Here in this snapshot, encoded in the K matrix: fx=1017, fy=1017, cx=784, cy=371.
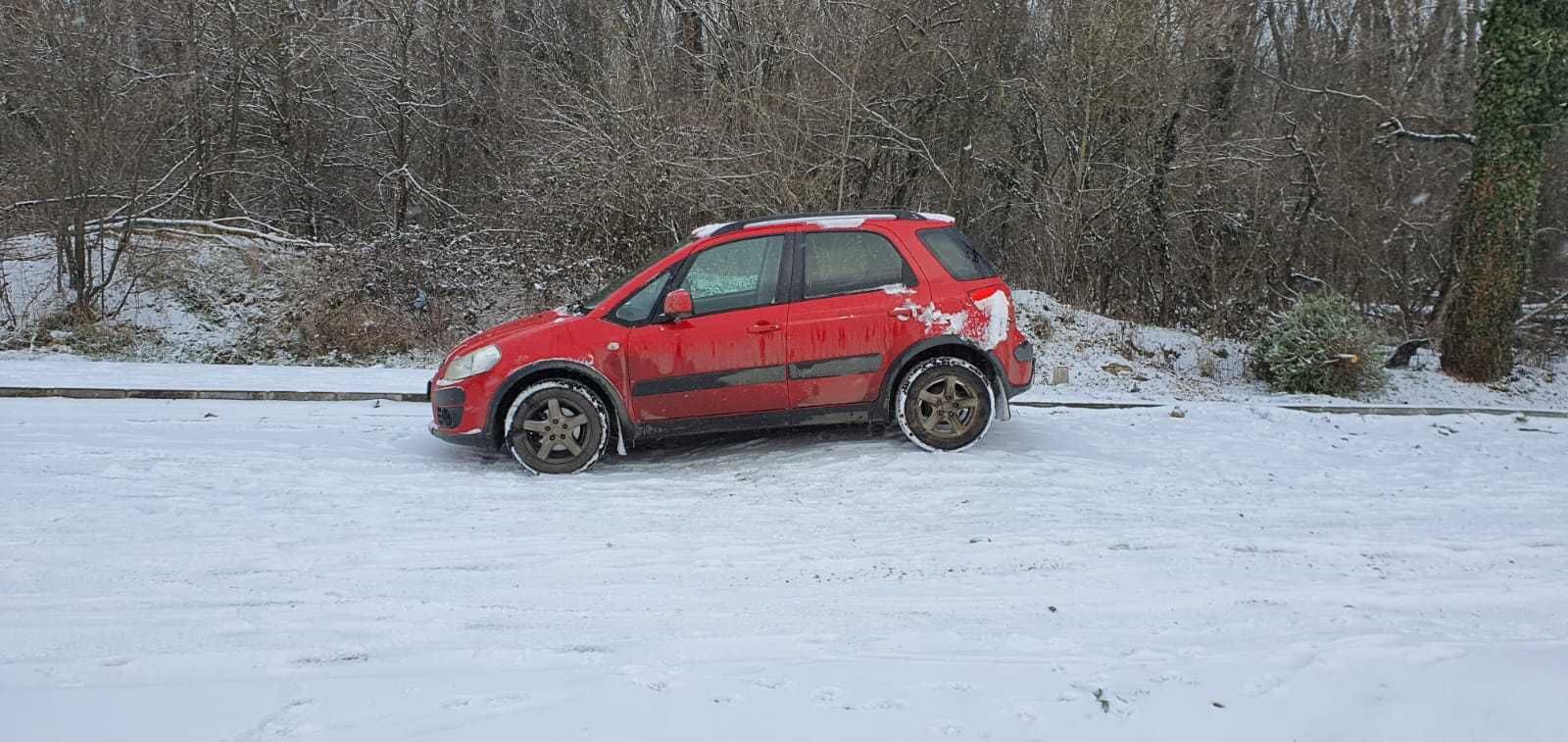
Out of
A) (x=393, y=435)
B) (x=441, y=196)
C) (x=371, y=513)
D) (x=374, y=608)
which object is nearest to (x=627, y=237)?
(x=441, y=196)

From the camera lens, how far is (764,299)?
272 inches

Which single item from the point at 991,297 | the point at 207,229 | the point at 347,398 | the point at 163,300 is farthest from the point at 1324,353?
the point at 207,229

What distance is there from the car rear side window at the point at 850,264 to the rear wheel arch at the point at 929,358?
1.51ft

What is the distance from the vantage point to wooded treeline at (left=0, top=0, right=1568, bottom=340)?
14.7 meters

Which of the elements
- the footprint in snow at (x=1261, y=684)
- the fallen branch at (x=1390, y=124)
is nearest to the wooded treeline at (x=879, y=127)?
the fallen branch at (x=1390, y=124)

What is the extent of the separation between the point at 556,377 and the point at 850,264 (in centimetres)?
215

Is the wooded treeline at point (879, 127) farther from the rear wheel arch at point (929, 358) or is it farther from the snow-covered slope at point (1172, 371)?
the rear wheel arch at point (929, 358)

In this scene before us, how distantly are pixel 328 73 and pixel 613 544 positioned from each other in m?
16.1

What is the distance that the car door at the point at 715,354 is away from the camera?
22.3ft

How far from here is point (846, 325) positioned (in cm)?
691

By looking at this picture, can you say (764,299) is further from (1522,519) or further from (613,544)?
(1522,519)

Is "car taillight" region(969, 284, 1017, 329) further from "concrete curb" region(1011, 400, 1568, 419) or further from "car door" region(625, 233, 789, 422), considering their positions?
"concrete curb" region(1011, 400, 1568, 419)

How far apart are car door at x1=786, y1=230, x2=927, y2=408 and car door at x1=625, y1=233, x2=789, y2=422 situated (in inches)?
5.8

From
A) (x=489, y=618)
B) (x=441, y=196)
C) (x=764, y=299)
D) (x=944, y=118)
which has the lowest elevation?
(x=489, y=618)
